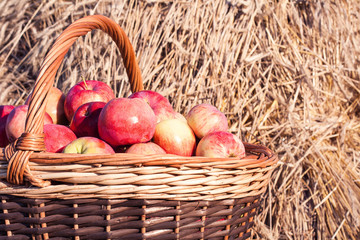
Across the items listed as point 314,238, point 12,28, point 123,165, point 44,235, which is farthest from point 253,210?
point 12,28

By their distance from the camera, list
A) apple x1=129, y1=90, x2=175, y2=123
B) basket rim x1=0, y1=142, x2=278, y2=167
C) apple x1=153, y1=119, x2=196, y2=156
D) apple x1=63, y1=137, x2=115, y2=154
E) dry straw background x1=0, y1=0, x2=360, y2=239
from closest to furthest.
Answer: basket rim x1=0, y1=142, x2=278, y2=167 → apple x1=63, y1=137, x2=115, y2=154 → apple x1=153, y1=119, x2=196, y2=156 → apple x1=129, y1=90, x2=175, y2=123 → dry straw background x1=0, y1=0, x2=360, y2=239

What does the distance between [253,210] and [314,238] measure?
2.09ft

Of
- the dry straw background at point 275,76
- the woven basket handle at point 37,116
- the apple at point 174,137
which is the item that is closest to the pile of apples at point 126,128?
the apple at point 174,137

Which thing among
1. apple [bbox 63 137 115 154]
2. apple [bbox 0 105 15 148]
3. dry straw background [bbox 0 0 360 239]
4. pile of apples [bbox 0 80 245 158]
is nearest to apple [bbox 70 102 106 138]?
pile of apples [bbox 0 80 245 158]

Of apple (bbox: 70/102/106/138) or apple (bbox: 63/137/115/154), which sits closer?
apple (bbox: 63/137/115/154)

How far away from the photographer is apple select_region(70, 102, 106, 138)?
112cm

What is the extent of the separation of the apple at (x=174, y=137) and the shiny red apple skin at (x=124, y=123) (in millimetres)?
80

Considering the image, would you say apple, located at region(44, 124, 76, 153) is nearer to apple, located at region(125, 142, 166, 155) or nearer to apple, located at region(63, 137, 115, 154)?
apple, located at region(63, 137, 115, 154)

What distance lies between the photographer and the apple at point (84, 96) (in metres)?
1.25

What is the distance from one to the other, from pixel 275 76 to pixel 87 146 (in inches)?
38.6

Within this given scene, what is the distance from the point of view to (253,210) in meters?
1.04

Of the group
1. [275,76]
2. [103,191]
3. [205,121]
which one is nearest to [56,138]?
[103,191]

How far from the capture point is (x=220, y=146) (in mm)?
1063

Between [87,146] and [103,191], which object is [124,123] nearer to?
[87,146]
